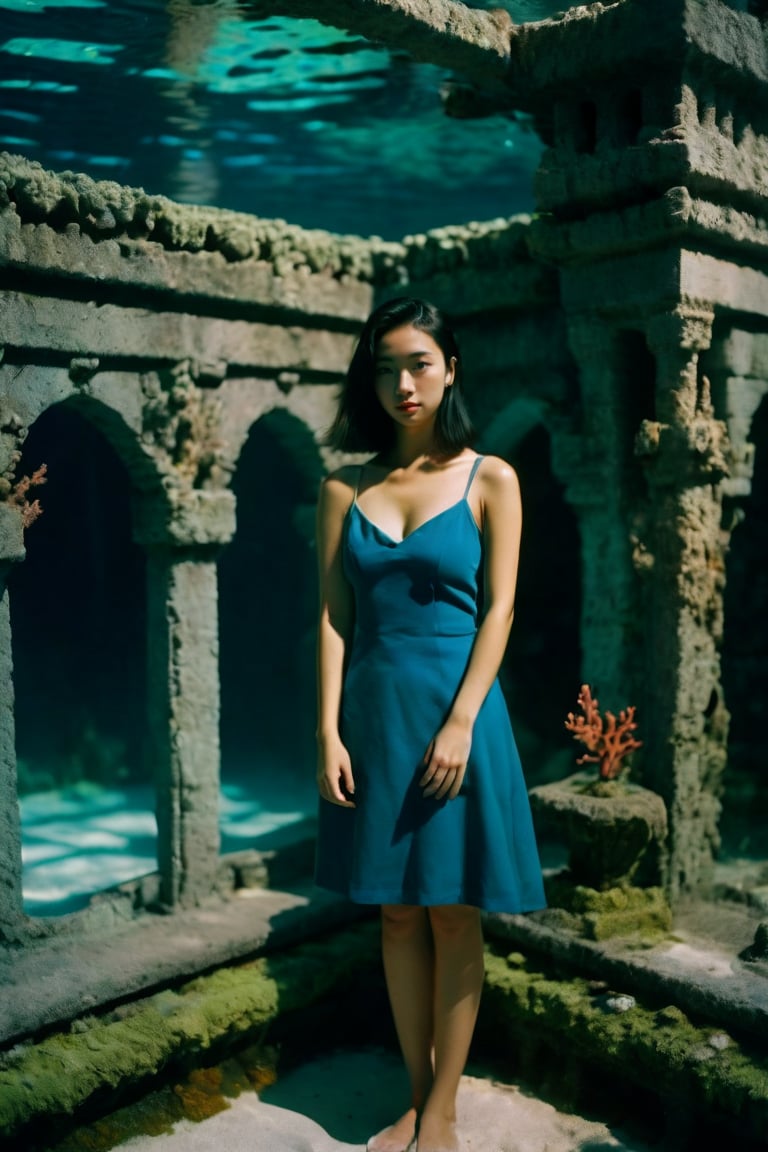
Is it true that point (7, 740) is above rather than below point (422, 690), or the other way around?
below

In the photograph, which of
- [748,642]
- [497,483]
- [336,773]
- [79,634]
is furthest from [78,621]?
[497,483]

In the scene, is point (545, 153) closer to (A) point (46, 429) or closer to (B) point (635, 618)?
(B) point (635, 618)

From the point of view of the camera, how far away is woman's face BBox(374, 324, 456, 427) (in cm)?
391

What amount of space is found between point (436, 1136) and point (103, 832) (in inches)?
204

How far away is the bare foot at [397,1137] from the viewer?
4.25m

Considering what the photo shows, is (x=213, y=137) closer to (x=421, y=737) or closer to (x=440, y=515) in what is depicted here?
(x=440, y=515)

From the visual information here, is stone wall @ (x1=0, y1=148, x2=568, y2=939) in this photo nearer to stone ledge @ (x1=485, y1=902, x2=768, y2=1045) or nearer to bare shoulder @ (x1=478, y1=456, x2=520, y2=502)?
stone ledge @ (x1=485, y1=902, x2=768, y2=1045)

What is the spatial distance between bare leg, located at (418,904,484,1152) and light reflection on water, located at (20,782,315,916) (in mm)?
3234

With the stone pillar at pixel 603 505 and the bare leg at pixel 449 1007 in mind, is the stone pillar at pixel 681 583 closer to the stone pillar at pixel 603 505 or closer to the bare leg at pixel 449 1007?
the stone pillar at pixel 603 505

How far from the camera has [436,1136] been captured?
13.4 ft

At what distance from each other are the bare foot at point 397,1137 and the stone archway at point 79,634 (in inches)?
214

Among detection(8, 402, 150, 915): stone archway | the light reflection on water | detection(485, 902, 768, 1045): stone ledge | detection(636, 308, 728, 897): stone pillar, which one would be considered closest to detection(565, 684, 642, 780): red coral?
detection(636, 308, 728, 897): stone pillar

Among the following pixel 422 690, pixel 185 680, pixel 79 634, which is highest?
pixel 422 690

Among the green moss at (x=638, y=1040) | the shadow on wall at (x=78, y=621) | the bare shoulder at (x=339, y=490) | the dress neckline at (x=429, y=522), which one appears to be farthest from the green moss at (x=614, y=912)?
the shadow on wall at (x=78, y=621)
